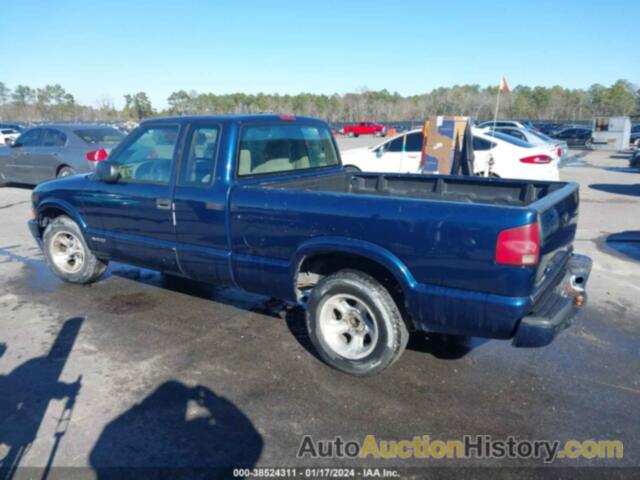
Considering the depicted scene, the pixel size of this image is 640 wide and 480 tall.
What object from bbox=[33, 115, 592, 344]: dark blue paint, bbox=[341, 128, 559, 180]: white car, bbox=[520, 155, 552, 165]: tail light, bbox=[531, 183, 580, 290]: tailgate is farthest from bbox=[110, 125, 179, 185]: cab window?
bbox=[520, 155, 552, 165]: tail light

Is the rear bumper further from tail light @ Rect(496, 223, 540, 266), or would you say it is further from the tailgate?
tail light @ Rect(496, 223, 540, 266)

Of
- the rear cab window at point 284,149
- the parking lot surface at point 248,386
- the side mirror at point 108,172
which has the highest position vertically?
the rear cab window at point 284,149

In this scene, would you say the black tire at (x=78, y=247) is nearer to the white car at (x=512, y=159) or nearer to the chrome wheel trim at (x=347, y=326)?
the chrome wheel trim at (x=347, y=326)

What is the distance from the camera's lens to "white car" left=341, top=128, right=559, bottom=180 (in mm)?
10180

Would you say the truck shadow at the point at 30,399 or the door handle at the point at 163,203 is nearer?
the truck shadow at the point at 30,399

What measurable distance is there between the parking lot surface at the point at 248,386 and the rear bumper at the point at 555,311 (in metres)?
0.57

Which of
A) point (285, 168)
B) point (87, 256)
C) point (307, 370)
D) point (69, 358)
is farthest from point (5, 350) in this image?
point (285, 168)

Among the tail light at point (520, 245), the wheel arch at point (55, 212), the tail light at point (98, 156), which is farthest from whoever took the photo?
the tail light at point (98, 156)

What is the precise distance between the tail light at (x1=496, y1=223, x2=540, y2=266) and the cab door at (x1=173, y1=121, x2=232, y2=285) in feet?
7.15

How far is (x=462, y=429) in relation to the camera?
3.01m

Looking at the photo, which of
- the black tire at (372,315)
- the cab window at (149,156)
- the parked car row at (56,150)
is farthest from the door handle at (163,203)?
the parked car row at (56,150)

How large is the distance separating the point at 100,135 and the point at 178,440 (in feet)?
35.3

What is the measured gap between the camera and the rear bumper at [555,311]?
2.89 m

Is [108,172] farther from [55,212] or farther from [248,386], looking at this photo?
[248,386]
